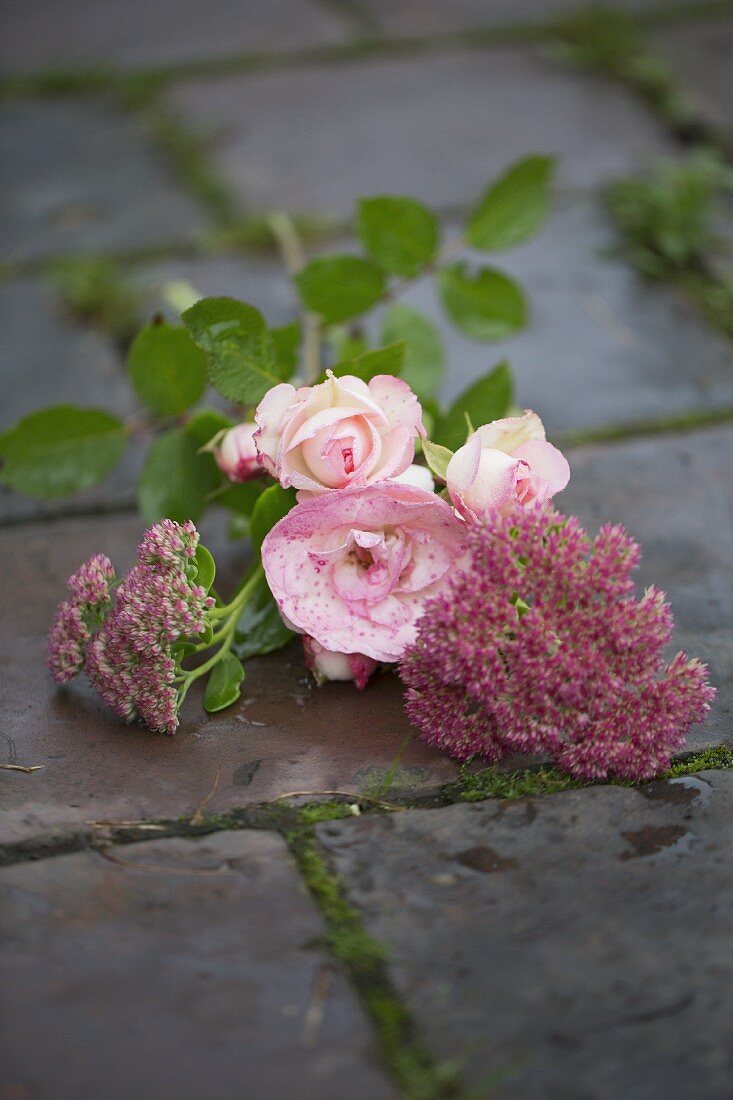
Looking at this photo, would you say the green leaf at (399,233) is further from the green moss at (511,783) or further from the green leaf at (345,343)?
the green moss at (511,783)

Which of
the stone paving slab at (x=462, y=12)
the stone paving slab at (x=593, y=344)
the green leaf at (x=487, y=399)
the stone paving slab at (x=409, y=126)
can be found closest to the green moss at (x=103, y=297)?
the stone paving slab at (x=409, y=126)

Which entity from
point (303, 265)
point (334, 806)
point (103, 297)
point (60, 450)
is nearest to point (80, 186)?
point (103, 297)

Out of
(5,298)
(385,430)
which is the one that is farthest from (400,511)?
(5,298)

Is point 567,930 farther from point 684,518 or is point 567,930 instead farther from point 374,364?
point 684,518

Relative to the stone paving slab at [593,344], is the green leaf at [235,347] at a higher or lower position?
higher

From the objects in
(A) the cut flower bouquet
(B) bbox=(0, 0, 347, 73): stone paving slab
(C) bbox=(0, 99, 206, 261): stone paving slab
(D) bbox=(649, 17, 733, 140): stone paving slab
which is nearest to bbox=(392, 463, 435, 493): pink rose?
(A) the cut flower bouquet

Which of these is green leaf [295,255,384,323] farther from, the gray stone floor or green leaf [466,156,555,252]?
the gray stone floor

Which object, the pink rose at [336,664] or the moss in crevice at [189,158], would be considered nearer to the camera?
the pink rose at [336,664]
